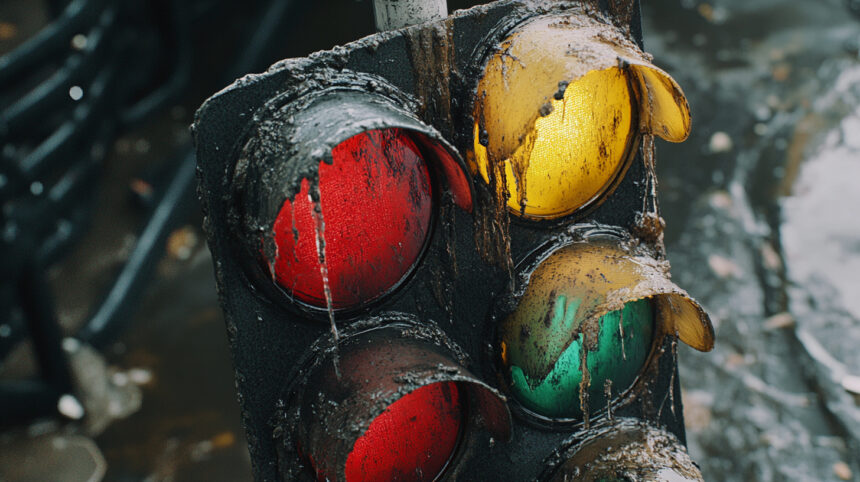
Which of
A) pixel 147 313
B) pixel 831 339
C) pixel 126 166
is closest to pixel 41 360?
pixel 147 313

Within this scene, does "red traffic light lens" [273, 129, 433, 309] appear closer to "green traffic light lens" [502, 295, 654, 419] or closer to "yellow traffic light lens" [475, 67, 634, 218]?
"yellow traffic light lens" [475, 67, 634, 218]

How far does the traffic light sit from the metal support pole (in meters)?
0.05

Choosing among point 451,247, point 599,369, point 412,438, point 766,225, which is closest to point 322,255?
point 451,247

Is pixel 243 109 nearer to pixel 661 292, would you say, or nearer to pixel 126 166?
A: pixel 661 292

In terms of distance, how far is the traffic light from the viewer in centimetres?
107

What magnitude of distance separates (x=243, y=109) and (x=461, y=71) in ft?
1.06

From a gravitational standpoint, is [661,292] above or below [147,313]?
above

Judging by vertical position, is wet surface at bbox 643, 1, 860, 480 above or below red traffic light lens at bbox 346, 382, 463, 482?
below

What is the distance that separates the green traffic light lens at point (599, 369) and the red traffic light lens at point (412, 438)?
0.44 ft

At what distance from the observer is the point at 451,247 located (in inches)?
50.0

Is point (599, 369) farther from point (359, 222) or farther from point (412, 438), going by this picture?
point (359, 222)

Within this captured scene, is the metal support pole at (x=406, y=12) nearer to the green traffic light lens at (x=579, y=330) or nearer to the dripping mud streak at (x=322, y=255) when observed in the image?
the dripping mud streak at (x=322, y=255)

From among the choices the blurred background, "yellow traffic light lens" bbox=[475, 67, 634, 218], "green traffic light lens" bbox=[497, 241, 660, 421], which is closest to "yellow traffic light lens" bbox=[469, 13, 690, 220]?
"yellow traffic light lens" bbox=[475, 67, 634, 218]

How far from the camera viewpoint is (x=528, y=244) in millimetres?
1346
